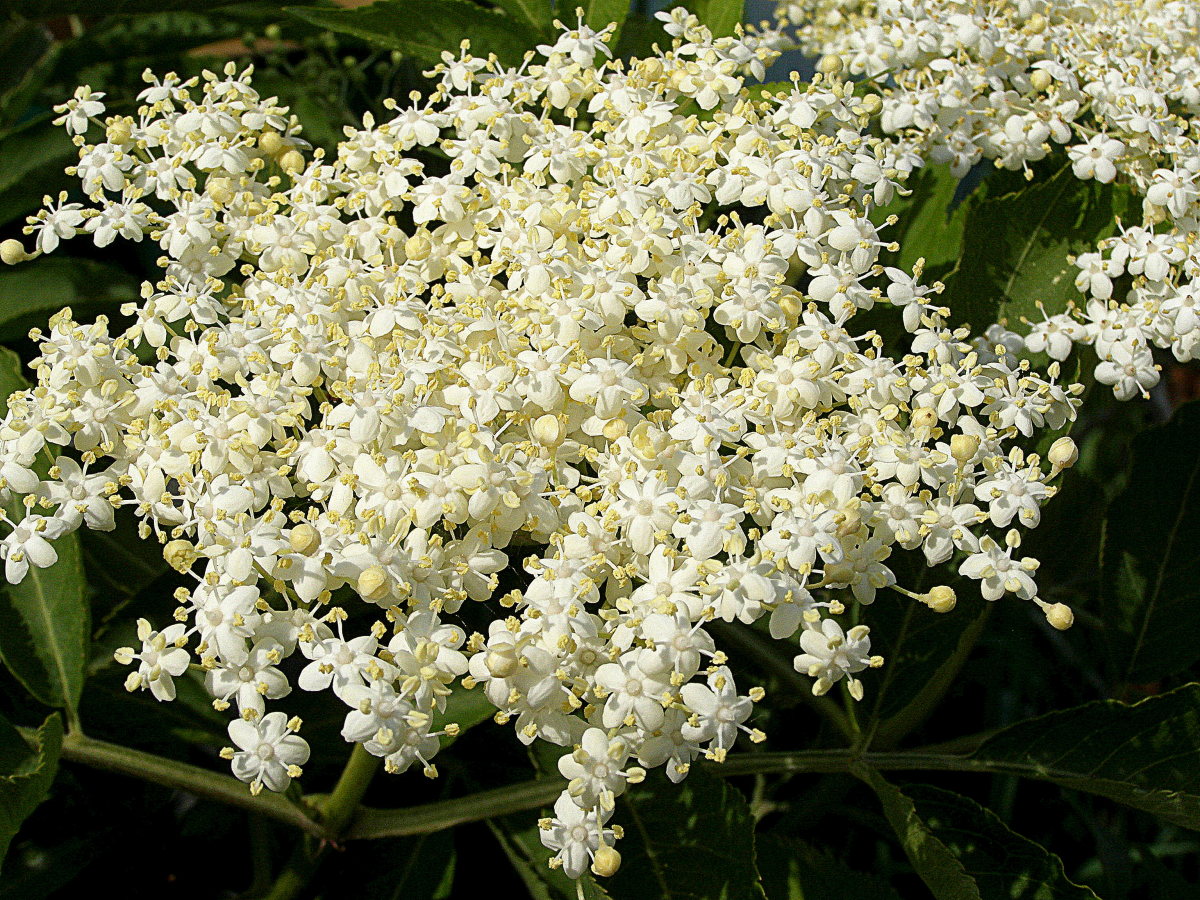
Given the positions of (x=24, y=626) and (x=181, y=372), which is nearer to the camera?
(x=181, y=372)

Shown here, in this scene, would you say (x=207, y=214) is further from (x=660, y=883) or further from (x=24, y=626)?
(x=660, y=883)

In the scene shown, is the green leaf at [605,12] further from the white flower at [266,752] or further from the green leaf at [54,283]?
the white flower at [266,752]

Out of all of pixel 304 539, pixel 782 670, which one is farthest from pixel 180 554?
pixel 782 670

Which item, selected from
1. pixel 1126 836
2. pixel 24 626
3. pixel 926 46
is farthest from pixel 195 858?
pixel 1126 836

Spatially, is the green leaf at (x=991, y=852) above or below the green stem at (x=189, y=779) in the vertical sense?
above

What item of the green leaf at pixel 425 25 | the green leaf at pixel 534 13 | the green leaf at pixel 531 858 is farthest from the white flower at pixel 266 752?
the green leaf at pixel 534 13

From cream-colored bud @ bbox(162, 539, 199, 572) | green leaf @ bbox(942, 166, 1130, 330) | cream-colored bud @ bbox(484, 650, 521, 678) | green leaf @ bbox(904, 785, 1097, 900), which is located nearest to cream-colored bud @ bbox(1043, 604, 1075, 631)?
green leaf @ bbox(904, 785, 1097, 900)

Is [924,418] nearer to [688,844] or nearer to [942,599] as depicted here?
[942,599]
